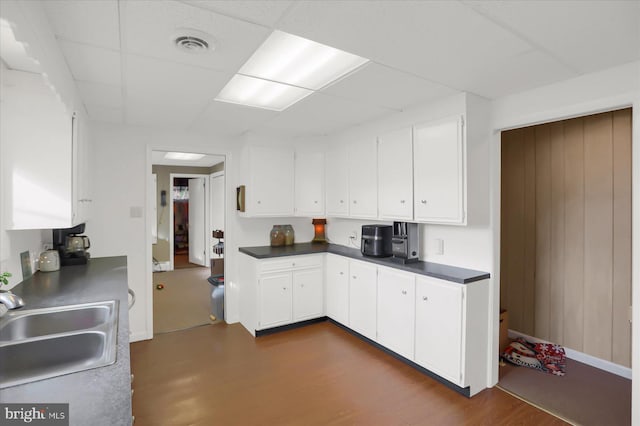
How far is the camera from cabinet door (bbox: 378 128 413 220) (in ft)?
9.90

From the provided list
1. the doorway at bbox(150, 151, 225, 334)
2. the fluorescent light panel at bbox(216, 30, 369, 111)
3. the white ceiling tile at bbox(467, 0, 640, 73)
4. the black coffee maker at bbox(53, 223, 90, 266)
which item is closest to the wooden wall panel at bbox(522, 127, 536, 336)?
the white ceiling tile at bbox(467, 0, 640, 73)

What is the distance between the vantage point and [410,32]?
1637 millimetres

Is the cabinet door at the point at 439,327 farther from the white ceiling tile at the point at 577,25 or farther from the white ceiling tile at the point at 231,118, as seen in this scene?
the white ceiling tile at the point at 231,118

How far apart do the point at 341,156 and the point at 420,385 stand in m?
2.45

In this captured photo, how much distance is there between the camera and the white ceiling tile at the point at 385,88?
2184 mm

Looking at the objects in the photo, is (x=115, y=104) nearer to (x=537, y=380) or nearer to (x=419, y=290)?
(x=419, y=290)

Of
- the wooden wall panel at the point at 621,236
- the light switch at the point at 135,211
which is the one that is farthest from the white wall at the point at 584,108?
the light switch at the point at 135,211

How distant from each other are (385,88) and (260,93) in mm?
1003

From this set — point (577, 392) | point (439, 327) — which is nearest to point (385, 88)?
point (439, 327)

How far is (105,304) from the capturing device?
1.86 metres

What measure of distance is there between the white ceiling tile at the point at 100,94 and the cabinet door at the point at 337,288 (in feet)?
8.51

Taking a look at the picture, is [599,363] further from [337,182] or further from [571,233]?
[337,182]

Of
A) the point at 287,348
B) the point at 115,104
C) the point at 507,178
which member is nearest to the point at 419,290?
the point at 287,348

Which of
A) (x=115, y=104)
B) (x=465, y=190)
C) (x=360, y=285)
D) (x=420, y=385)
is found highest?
(x=115, y=104)
